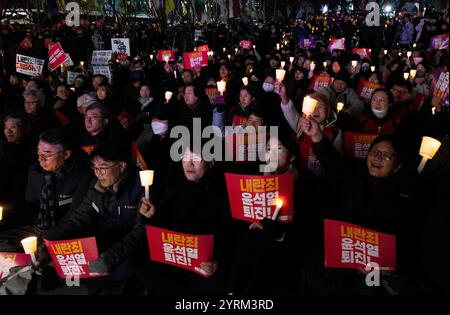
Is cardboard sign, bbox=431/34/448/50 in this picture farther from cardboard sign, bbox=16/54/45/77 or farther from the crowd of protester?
cardboard sign, bbox=16/54/45/77

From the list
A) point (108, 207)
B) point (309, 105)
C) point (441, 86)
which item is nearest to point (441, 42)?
point (441, 86)

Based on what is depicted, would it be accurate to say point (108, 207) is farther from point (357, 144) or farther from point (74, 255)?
point (357, 144)

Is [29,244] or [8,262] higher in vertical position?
[29,244]

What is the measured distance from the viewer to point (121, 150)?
10.4 ft

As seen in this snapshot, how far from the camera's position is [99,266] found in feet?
9.36

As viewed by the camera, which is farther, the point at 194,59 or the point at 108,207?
the point at 194,59

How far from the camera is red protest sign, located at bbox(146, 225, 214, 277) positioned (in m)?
2.61

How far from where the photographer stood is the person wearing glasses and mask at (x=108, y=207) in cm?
314

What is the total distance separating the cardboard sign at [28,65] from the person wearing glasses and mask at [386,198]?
6453 millimetres

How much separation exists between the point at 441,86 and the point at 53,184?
3074 millimetres

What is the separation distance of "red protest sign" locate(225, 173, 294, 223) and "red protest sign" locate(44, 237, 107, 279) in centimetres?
106

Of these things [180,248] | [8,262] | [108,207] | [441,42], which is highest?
[441,42]

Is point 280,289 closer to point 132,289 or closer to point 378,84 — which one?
point 132,289

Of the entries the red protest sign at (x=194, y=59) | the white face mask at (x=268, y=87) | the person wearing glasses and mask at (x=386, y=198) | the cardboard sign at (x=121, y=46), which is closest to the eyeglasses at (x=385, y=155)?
the person wearing glasses and mask at (x=386, y=198)
